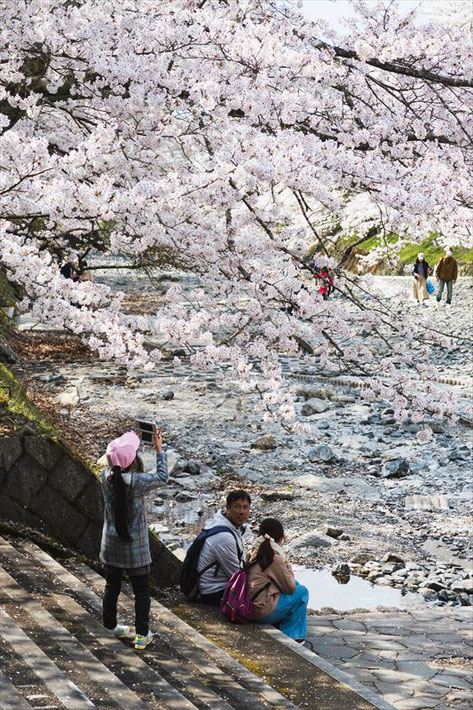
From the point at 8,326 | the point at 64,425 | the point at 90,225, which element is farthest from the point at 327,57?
the point at 8,326

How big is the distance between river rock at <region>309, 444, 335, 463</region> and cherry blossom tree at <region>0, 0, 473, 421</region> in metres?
4.97

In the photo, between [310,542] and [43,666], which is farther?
[310,542]

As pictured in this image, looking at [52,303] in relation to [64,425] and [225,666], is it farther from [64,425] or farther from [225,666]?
[64,425]

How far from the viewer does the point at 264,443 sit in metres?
14.1

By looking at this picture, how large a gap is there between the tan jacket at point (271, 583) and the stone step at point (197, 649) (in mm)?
586

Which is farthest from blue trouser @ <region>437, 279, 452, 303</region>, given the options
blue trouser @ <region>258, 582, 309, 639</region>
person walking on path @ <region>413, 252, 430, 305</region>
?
blue trouser @ <region>258, 582, 309, 639</region>

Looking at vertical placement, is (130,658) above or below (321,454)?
below

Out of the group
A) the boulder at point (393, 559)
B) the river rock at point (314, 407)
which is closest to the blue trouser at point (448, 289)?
the river rock at point (314, 407)

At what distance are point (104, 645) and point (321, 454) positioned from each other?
331 inches

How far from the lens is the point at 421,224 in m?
7.94

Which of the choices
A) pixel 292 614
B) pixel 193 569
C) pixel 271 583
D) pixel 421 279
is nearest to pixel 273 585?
pixel 271 583

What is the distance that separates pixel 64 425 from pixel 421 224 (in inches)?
310

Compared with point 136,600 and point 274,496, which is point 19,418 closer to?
point 136,600

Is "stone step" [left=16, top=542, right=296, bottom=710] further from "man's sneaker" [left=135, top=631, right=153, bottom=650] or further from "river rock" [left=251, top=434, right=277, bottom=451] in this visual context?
"river rock" [left=251, top=434, right=277, bottom=451]
